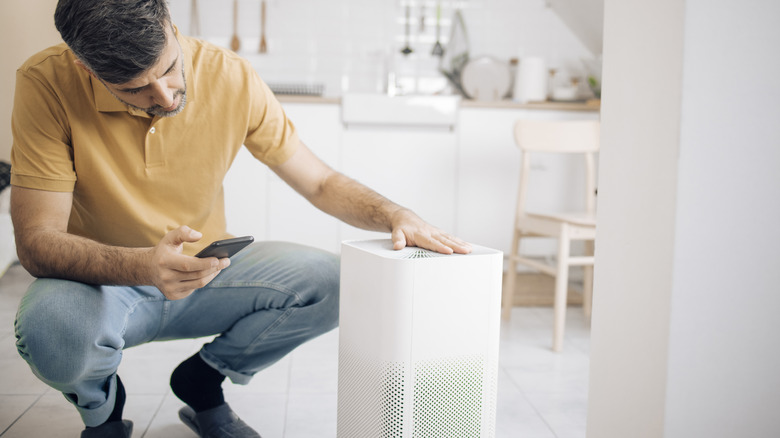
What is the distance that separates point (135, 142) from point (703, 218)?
0.97m

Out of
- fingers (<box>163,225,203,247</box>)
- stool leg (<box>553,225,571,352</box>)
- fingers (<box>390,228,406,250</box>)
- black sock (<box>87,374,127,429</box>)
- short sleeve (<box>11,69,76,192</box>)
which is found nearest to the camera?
fingers (<box>163,225,203,247</box>)

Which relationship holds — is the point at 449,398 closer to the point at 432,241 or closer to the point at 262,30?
the point at 432,241

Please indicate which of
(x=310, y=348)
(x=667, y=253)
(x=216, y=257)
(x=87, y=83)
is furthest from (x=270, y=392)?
(x=667, y=253)

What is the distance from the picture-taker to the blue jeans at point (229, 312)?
1.06 meters

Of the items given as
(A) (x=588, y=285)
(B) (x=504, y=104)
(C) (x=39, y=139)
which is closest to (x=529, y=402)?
(A) (x=588, y=285)

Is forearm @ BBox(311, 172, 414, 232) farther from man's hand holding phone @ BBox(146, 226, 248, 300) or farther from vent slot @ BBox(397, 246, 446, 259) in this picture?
man's hand holding phone @ BBox(146, 226, 248, 300)

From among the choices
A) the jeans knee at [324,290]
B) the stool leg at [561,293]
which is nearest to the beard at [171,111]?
the jeans knee at [324,290]

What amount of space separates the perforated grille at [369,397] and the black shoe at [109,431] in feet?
1.47

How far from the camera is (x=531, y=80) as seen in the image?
3.34 m

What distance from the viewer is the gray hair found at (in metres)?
0.96

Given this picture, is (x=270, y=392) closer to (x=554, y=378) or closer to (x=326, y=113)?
(x=554, y=378)

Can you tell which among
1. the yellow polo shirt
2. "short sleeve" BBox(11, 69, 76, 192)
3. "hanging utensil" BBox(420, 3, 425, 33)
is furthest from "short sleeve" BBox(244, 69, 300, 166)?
"hanging utensil" BBox(420, 3, 425, 33)

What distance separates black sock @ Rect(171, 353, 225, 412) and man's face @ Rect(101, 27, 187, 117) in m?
0.53

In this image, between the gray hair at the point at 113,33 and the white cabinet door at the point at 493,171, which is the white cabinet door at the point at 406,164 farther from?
the gray hair at the point at 113,33
